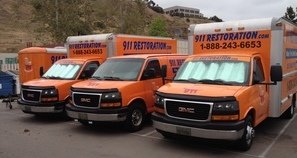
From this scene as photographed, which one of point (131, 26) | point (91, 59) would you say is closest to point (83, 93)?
point (91, 59)

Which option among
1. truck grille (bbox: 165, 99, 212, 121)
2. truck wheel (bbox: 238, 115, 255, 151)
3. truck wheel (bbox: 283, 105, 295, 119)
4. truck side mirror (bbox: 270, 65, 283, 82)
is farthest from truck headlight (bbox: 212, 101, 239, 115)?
truck wheel (bbox: 283, 105, 295, 119)

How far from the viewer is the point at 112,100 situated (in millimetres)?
9305

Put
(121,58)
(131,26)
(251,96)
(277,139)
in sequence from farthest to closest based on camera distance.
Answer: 1. (131,26)
2. (121,58)
3. (277,139)
4. (251,96)

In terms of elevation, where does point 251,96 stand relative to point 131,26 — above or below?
below

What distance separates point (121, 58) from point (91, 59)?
1931 mm

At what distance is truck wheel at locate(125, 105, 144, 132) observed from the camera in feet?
31.4

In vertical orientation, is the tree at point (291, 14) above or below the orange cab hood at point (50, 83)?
above

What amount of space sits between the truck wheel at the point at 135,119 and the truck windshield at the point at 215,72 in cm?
163

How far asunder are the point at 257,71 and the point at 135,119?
329 cm

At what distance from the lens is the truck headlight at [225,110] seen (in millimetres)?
7164

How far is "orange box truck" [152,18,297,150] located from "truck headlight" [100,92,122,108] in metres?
1.49

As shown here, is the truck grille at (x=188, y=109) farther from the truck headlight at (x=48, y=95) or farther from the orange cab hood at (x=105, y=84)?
the truck headlight at (x=48, y=95)

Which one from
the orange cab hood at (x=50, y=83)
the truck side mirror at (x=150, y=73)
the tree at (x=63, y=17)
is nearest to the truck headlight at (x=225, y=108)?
the truck side mirror at (x=150, y=73)

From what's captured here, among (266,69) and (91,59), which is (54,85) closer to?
(91,59)
